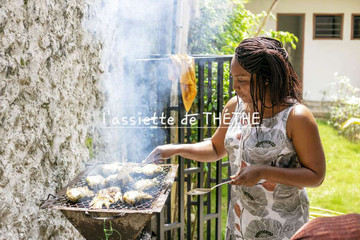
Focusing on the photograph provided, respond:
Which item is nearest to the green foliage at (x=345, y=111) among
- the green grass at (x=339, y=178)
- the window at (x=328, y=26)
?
the green grass at (x=339, y=178)

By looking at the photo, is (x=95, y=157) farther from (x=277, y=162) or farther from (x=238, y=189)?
(x=277, y=162)

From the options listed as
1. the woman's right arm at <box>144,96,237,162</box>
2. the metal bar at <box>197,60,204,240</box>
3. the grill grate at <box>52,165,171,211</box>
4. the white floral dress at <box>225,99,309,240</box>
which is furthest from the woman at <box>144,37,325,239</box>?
the metal bar at <box>197,60,204,240</box>

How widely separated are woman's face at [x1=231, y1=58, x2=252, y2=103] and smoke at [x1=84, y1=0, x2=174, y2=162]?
1.54 m

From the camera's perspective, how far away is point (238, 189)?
9.20 ft

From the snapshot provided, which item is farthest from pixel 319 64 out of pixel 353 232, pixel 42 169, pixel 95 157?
pixel 353 232

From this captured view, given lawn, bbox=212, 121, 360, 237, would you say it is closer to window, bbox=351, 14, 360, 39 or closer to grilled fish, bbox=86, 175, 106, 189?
grilled fish, bbox=86, 175, 106, 189

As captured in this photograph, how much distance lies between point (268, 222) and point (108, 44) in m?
2.19

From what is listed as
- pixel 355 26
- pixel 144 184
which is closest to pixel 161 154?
pixel 144 184

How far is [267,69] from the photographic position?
99.8 inches

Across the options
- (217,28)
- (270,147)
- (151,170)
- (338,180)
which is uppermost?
(217,28)

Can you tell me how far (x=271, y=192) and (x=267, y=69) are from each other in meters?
0.76

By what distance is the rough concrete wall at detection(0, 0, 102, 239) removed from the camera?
2246 millimetres

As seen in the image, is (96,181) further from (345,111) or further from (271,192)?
(345,111)

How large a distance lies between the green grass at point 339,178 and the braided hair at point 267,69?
4.81 m
